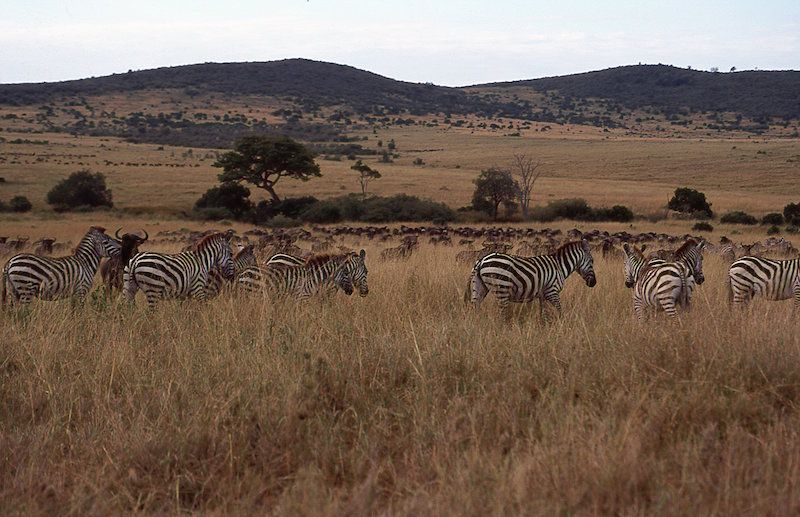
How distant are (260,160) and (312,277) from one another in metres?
39.9

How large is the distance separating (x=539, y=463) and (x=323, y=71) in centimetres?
18336

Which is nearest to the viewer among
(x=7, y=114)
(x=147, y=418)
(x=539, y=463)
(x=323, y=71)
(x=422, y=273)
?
(x=539, y=463)

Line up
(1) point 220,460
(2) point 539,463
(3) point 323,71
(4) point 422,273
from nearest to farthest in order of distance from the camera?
(2) point 539,463
(1) point 220,460
(4) point 422,273
(3) point 323,71

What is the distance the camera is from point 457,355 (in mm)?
5516

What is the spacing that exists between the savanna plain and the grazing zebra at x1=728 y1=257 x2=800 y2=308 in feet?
7.02

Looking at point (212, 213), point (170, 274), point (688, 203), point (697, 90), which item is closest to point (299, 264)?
point (170, 274)

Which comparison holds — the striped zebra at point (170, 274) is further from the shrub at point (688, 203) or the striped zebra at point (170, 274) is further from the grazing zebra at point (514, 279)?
the shrub at point (688, 203)

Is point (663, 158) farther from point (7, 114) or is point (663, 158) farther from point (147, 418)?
point (7, 114)

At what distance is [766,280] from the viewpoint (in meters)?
8.61

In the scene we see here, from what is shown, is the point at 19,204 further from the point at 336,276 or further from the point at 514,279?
the point at 514,279

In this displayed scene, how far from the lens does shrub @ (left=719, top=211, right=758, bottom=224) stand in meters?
38.5

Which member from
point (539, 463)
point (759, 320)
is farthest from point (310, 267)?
point (539, 463)

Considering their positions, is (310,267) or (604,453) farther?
(310,267)

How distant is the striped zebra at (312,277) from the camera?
908 cm
